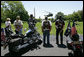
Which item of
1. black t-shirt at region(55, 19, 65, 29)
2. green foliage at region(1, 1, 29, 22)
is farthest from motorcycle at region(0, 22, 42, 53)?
green foliage at region(1, 1, 29, 22)

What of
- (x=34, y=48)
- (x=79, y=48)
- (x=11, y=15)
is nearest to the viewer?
(x=79, y=48)

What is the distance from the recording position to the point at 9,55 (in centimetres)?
677

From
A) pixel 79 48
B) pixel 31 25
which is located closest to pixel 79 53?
pixel 79 48

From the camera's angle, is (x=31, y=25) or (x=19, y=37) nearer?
(x=19, y=37)

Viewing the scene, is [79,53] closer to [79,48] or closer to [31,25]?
[79,48]

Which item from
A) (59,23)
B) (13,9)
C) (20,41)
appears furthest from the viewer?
(13,9)

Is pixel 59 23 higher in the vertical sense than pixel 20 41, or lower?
higher

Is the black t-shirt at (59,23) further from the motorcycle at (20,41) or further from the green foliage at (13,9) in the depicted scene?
the green foliage at (13,9)

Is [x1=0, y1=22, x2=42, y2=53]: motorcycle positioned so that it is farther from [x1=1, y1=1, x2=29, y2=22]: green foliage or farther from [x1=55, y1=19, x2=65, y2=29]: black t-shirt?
[x1=1, y1=1, x2=29, y2=22]: green foliage

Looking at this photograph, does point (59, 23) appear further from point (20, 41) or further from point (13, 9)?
point (13, 9)

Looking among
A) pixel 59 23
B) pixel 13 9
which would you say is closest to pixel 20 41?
pixel 59 23

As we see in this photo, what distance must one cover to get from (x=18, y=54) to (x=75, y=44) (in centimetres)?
252

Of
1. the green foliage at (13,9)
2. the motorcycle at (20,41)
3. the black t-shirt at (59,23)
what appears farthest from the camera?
the green foliage at (13,9)

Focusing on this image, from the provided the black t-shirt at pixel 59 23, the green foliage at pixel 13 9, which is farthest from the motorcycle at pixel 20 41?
the green foliage at pixel 13 9
